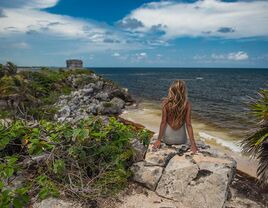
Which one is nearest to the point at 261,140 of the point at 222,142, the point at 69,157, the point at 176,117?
the point at 176,117

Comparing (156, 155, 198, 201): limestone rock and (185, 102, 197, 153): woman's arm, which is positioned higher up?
(185, 102, 197, 153): woman's arm

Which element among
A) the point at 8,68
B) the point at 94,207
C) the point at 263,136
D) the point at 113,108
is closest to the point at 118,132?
the point at 94,207

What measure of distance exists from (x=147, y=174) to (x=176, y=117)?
160 centimetres

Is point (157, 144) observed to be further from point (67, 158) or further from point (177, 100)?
point (67, 158)

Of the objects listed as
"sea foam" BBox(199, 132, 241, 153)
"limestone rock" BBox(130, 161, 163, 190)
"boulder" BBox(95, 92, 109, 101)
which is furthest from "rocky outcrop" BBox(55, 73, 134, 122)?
"limestone rock" BBox(130, 161, 163, 190)

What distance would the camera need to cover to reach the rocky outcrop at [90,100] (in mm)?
23094

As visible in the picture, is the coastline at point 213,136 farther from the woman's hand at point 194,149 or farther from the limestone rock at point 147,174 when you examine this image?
the limestone rock at point 147,174

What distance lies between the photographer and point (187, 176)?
252 inches

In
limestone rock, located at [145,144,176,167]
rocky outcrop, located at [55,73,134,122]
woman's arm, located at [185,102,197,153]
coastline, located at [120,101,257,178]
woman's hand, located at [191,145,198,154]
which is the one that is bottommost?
coastline, located at [120,101,257,178]

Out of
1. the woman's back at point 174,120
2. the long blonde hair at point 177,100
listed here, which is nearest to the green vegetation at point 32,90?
the woman's back at point 174,120

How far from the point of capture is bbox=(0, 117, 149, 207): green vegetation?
231 inches

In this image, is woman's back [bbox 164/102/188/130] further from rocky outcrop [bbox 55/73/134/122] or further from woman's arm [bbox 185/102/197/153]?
rocky outcrop [bbox 55/73/134/122]

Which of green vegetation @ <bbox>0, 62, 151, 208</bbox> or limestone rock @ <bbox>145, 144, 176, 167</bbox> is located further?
limestone rock @ <bbox>145, 144, 176, 167</bbox>

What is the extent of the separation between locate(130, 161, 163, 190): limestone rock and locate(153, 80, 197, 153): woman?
2.74 feet
